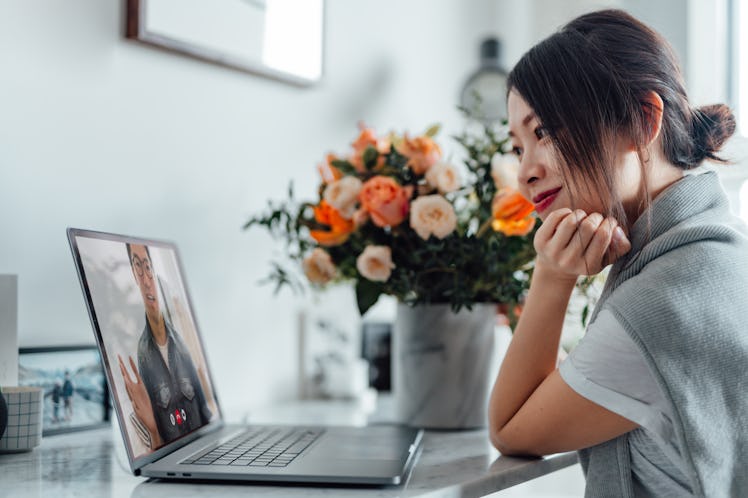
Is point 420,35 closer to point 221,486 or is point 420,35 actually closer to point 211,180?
point 211,180

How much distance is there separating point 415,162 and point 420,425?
404 mm

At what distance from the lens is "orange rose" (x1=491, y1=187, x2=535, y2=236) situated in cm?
108

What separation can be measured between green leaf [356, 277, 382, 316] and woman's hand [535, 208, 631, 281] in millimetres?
322

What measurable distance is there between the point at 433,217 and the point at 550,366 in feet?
0.91

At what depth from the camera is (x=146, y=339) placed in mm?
944

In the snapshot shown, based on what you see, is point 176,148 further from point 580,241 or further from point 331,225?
point 580,241

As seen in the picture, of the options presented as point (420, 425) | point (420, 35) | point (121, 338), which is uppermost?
point (420, 35)

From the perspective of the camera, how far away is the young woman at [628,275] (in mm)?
753

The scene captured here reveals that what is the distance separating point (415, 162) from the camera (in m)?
1.17

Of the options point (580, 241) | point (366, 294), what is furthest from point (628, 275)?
point (366, 294)

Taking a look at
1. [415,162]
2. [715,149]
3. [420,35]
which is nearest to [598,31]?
[715,149]

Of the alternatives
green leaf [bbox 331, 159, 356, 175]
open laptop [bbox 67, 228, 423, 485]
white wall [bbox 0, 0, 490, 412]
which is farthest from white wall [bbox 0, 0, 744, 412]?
green leaf [bbox 331, 159, 356, 175]

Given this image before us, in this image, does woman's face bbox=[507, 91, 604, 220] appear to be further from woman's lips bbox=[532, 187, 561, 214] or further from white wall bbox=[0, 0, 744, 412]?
white wall bbox=[0, 0, 744, 412]

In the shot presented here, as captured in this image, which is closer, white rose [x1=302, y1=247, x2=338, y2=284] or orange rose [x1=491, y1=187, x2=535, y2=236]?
orange rose [x1=491, y1=187, x2=535, y2=236]
